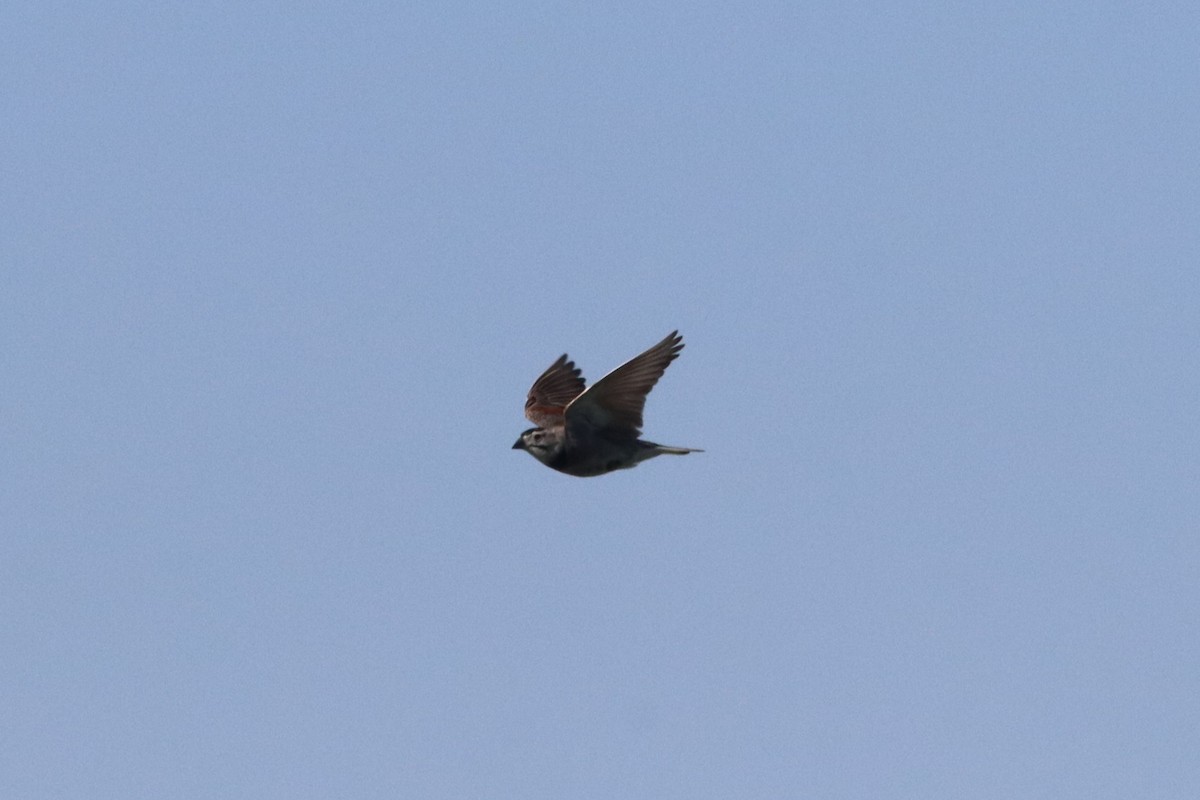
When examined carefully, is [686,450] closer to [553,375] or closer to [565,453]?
[565,453]

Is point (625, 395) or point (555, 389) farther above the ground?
point (555, 389)

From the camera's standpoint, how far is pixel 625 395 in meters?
21.7

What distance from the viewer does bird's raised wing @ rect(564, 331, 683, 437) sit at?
70.4 ft

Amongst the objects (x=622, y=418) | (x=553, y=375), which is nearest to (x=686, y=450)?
(x=622, y=418)

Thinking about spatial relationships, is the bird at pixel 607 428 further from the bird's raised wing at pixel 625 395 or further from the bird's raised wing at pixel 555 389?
the bird's raised wing at pixel 555 389

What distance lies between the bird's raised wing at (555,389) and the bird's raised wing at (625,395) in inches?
103

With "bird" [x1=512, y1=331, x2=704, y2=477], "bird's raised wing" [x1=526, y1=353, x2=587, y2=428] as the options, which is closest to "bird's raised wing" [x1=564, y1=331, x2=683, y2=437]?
"bird" [x1=512, y1=331, x2=704, y2=477]

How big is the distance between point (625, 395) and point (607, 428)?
614 mm

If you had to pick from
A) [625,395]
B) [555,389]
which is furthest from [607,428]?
[555,389]

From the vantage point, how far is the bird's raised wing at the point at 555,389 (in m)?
25.0

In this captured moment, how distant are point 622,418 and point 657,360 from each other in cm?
91

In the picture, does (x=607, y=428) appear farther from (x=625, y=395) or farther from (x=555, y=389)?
(x=555, y=389)

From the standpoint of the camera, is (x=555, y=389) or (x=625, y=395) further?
(x=555, y=389)

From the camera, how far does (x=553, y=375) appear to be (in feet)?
85.9
